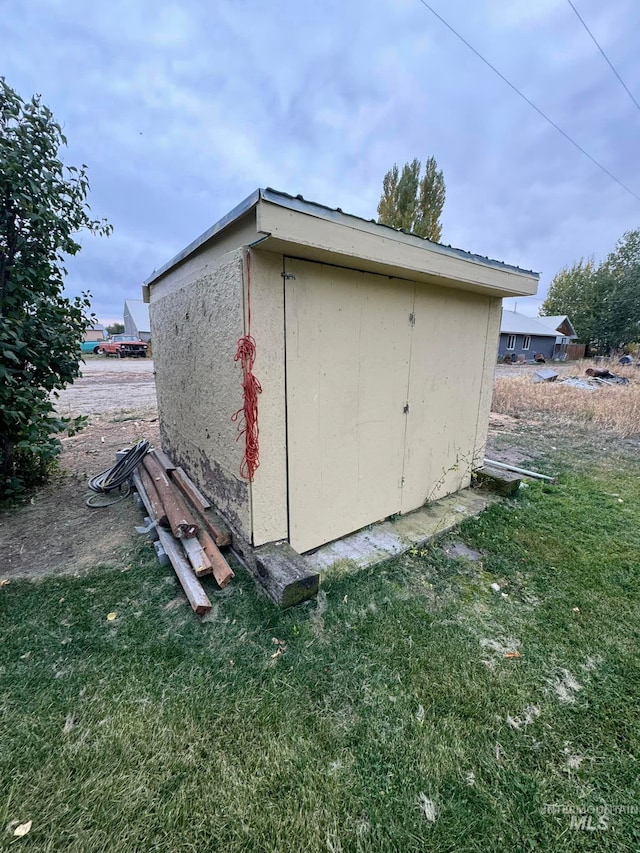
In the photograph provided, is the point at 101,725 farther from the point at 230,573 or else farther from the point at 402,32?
the point at 402,32

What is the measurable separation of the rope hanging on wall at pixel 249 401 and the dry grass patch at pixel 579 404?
753cm

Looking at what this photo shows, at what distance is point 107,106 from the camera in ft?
17.7

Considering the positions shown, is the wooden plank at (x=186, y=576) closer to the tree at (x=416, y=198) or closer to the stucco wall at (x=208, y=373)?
the stucco wall at (x=208, y=373)

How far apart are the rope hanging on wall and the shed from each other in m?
0.04

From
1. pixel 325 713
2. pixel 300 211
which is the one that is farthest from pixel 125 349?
pixel 325 713

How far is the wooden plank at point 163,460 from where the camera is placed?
145 inches

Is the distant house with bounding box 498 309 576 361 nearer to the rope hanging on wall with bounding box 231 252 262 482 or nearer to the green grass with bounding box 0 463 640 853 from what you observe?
the green grass with bounding box 0 463 640 853

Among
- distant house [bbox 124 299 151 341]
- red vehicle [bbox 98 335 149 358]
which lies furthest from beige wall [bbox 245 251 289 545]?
distant house [bbox 124 299 151 341]

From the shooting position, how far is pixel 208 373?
270cm

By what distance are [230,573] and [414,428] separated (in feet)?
6.60

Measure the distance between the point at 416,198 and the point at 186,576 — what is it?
2060 centimetres

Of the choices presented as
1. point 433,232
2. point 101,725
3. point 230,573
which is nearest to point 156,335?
point 230,573

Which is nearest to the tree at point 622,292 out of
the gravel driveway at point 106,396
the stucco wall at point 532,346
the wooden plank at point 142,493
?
the stucco wall at point 532,346

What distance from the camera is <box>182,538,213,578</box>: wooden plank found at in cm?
227
